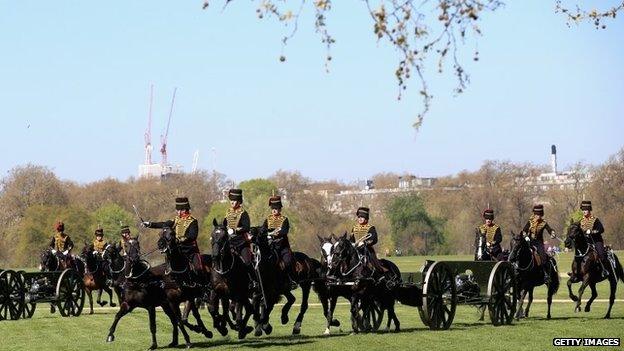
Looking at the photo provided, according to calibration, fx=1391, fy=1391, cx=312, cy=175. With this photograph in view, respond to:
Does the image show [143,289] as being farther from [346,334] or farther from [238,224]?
[346,334]

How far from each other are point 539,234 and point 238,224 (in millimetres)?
7331

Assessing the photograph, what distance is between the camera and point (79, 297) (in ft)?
114

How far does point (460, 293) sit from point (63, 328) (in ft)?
29.9

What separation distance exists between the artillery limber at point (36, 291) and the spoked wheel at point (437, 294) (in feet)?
39.8

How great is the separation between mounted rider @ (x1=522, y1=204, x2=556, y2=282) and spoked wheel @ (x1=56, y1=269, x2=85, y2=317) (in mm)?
11913

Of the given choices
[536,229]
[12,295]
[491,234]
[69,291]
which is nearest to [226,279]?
[491,234]

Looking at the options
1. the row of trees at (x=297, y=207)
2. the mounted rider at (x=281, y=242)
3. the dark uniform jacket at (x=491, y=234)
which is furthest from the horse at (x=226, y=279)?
the row of trees at (x=297, y=207)

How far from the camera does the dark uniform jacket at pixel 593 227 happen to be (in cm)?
2819

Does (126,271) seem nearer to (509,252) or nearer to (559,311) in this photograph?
(509,252)

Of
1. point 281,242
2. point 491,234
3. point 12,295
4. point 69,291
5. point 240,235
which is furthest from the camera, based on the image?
point 69,291

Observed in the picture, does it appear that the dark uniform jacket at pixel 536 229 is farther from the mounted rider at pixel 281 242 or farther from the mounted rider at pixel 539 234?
→ the mounted rider at pixel 281 242

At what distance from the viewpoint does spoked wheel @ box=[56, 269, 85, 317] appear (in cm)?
3406

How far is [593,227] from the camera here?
93.0 ft

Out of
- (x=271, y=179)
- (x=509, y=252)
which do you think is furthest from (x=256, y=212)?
(x=509, y=252)
